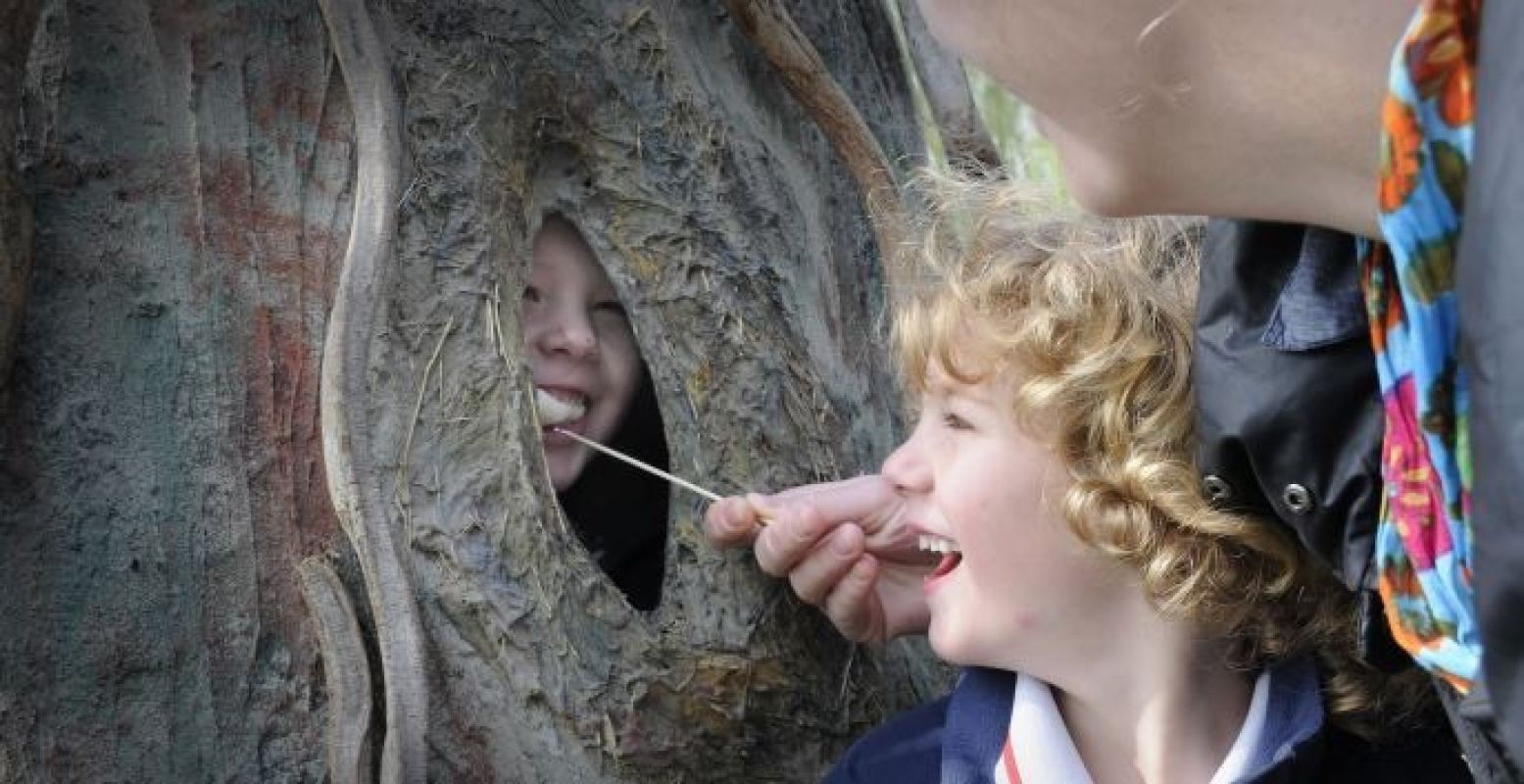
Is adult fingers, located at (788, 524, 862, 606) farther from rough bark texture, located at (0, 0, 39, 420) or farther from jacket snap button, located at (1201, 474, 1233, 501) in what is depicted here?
rough bark texture, located at (0, 0, 39, 420)

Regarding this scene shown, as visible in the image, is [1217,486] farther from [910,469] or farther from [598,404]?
[598,404]

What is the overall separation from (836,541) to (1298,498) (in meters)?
0.80

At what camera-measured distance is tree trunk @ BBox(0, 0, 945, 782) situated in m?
1.90

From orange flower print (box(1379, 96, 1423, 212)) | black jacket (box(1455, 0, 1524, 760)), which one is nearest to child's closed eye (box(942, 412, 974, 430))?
orange flower print (box(1379, 96, 1423, 212))

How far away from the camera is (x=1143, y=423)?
1.89m

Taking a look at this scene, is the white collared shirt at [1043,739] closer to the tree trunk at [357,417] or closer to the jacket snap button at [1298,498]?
the tree trunk at [357,417]

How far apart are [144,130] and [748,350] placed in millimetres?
786

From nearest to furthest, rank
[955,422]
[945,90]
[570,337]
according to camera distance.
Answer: [955,422]
[570,337]
[945,90]

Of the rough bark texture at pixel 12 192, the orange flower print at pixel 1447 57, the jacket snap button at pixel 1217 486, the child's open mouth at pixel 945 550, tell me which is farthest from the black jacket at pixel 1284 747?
the orange flower print at pixel 1447 57

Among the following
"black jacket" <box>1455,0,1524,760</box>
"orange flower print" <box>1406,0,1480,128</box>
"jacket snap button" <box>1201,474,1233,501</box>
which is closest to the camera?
"black jacket" <box>1455,0,1524,760</box>

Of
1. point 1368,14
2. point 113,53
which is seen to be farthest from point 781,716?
point 1368,14

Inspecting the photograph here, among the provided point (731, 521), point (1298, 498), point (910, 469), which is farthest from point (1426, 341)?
point (731, 521)

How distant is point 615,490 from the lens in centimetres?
258

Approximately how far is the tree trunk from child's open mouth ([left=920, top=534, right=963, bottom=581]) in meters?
0.22
